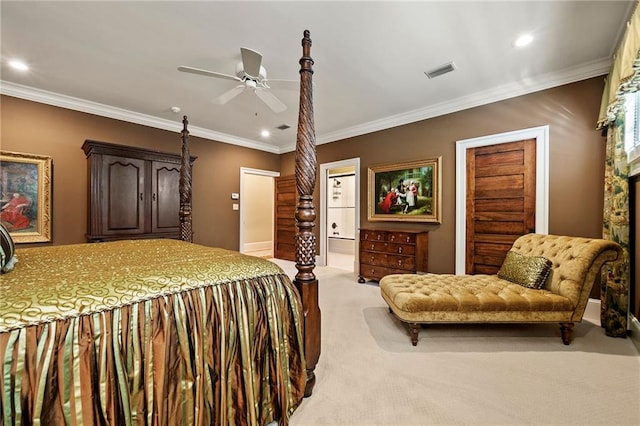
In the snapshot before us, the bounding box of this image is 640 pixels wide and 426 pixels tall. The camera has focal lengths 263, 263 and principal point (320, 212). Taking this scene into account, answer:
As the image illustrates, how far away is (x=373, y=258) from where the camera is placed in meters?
4.25

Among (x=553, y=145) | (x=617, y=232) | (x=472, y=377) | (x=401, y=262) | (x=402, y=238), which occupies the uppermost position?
(x=553, y=145)

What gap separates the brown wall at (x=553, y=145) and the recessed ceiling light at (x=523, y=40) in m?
0.97

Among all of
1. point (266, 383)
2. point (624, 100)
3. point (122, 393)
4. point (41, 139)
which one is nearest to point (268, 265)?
point (266, 383)

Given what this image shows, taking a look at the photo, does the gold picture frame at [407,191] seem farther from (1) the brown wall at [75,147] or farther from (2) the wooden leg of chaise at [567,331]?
(1) the brown wall at [75,147]

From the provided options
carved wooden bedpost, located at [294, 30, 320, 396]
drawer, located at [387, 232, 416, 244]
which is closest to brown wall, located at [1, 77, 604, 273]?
drawer, located at [387, 232, 416, 244]

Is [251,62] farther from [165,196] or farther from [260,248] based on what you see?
[260,248]

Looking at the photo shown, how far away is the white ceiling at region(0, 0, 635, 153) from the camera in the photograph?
210cm

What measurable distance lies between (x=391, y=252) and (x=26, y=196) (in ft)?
16.2

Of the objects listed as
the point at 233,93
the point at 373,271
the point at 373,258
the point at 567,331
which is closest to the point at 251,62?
the point at 233,93

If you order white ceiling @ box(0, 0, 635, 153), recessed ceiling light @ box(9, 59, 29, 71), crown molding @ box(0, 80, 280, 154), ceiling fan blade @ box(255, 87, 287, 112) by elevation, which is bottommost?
ceiling fan blade @ box(255, 87, 287, 112)

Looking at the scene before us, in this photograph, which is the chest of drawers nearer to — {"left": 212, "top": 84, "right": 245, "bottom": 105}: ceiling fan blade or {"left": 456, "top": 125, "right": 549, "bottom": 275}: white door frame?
{"left": 456, "top": 125, "right": 549, "bottom": 275}: white door frame

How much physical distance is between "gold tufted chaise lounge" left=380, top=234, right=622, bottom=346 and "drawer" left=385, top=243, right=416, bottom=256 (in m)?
1.36

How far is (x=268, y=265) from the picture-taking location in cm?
159

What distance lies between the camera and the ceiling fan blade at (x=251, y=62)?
2.17m
